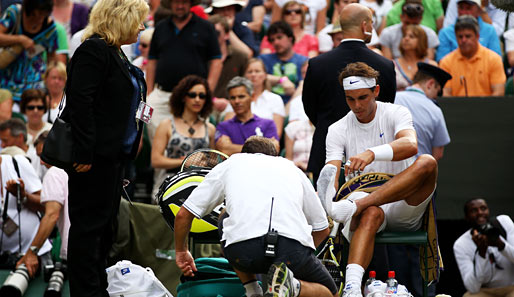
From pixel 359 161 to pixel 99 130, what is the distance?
176cm

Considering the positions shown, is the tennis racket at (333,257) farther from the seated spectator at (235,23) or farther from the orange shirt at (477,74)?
the seated spectator at (235,23)

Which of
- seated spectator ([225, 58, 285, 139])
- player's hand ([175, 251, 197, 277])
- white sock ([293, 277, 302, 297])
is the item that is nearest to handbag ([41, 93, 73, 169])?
player's hand ([175, 251, 197, 277])

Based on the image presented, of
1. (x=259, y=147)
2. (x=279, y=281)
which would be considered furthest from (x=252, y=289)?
(x=259, y=147)

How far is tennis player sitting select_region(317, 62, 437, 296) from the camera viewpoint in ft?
20.5

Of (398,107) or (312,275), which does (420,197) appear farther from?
(312,275)

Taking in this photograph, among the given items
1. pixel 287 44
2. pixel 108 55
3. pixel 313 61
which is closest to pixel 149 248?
pixel 313 61

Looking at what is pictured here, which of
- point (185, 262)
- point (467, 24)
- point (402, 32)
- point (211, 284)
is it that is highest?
point (467, 24)

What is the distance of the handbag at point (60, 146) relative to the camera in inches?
211

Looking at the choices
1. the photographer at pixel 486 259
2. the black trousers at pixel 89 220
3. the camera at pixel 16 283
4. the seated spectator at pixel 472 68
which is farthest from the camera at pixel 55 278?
the seated spectator at pixel 472 68

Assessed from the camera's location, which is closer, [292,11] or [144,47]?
[144,47]

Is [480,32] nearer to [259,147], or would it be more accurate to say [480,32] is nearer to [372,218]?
[372,218]

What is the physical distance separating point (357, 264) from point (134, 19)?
7.20ft

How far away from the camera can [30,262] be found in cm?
812

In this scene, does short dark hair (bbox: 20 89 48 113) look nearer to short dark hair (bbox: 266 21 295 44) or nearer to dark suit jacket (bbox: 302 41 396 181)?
short dark hair (bbox: 266 21 295 44)
